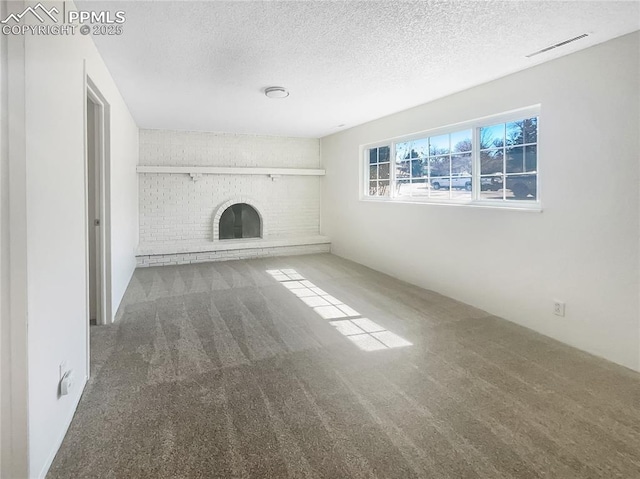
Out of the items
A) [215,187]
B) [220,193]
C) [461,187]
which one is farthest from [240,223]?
[461,187]

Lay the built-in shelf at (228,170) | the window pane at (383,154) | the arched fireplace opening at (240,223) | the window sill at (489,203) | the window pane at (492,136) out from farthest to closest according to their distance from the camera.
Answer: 1. the arched fireplace opening at (240,223)
2. the built-in shelf at (228,170)
3. the window pane at (383,154)
4. the window pane at (492,136)
5. the window sill at (489,203)

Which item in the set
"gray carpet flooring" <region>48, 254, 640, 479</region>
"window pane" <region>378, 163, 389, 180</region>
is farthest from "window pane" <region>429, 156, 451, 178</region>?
"gray carpet flooring" <region>48, 254, 640, 479</region>

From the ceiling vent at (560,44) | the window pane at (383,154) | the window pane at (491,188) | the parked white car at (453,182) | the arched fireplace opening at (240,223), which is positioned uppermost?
the ceiling vent at (560,44)

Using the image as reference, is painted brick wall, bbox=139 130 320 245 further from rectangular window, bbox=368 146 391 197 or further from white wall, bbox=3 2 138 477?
white wall, bbox=3 2 138 477

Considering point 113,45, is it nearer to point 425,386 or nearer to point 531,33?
point 531,33

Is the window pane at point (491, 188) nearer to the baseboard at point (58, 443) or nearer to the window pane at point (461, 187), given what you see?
the window pane at point (461, 187)

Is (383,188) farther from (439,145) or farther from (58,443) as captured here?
(58,443)

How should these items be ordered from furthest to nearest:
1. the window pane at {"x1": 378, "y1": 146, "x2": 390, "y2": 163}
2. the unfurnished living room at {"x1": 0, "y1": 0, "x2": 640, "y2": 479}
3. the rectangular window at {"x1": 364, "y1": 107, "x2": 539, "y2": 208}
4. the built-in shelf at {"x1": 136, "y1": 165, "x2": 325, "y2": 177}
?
1. the built-in shelf at {"x1": 136, "y1": 165, "x2": 325, "y2": 177}
2. the window pane at {"x1": 378, "y1": 146, "x2": 390, "y2": 163}
3. the rectangular window at {"x1": 364, "y1": 107, "x2": 539, "y2": 208}
4. the unfurnished living room at {"x1": 0, "y1": 0, "x2": 640, "y2": 479}

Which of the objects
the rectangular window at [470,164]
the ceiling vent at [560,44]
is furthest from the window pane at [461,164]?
the ceiling vent at [560,44]

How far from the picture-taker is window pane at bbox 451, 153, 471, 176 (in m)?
4.05

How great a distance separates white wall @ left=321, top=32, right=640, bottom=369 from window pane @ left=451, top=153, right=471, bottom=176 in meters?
0.41

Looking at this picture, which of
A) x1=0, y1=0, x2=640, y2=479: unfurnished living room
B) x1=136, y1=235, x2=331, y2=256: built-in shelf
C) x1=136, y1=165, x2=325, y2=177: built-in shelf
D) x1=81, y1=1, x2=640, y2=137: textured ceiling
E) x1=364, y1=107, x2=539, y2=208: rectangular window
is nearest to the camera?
x1=0, y1=0, x2=640, y2=479: unfurnished living room

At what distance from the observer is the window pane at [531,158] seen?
327cm

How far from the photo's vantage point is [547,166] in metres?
3.07
